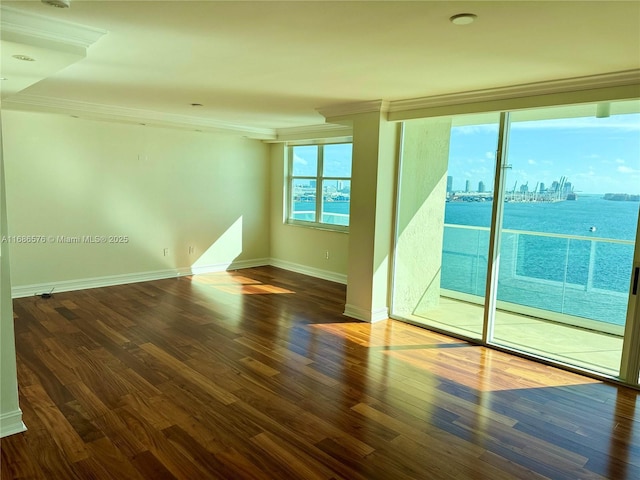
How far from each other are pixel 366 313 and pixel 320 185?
2821mm

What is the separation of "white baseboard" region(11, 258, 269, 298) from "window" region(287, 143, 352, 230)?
4.64ft

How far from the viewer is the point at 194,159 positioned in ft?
21.9

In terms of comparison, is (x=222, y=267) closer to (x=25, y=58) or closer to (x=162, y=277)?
(x=162, y=277)

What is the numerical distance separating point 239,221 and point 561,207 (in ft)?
16.3

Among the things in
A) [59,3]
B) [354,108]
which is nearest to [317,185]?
[354,108]

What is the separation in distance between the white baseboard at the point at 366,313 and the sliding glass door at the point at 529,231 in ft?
0.58

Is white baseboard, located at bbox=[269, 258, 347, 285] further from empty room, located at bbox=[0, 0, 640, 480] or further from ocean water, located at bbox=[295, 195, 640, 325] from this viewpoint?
ocean water, located at bbox=[295, 195, 640, 325]

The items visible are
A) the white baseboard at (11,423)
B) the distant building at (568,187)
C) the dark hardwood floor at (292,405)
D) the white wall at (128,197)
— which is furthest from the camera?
the white wall at (128,197)

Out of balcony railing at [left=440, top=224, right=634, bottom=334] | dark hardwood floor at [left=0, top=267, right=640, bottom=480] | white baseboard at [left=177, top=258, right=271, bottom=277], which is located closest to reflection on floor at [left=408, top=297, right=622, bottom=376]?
balcony railing at [left=440, top=224, right=634, bottom=334]

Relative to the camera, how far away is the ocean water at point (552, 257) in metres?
4.12

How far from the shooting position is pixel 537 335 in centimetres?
447

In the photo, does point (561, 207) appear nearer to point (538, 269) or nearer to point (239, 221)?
point (538, 269)

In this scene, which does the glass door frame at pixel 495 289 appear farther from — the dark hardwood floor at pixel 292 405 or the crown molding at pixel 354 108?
the crown molding at pixel 354 108

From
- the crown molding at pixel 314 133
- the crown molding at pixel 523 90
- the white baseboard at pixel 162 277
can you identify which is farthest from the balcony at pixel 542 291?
the crown molding at pixel 314 133
